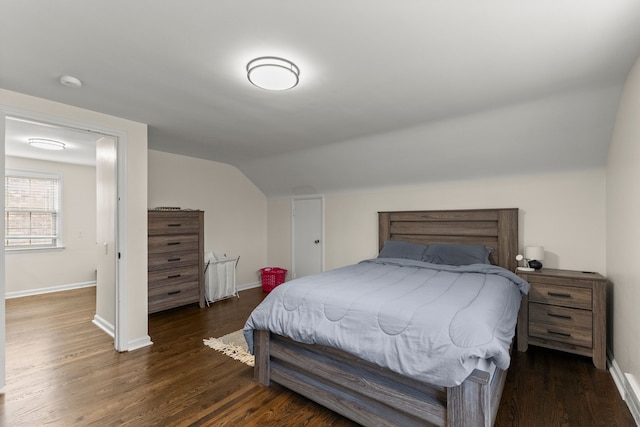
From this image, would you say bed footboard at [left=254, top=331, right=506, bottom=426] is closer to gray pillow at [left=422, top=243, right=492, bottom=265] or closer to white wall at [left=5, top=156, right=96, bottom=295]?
gray pillow at [left=422, top=243, right=492, bottom=265]

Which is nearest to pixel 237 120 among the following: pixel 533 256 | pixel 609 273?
pixel 533 256

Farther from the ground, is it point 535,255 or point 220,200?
point 220,200

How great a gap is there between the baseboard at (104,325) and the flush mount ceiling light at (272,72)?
3.05 metres

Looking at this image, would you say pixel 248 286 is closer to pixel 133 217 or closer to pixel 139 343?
pixel 139 343

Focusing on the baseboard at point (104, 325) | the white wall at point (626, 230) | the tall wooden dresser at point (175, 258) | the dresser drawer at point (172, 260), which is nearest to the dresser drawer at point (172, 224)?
the tall wooden dresser at point (175, 258)

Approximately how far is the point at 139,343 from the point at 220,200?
2.61 meters

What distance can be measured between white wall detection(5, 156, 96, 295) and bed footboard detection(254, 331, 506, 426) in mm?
5000

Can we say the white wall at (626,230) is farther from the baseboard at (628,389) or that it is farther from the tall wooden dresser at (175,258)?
the tall wooden dresser at (175,258)

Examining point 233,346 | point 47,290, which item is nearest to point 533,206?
point 233,346

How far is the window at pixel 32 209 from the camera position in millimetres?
5004

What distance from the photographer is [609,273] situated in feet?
9.37

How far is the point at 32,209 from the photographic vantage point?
5.19 m

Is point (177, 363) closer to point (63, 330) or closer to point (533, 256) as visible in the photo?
point (63, 330)

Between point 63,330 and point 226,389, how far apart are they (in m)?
2.51
